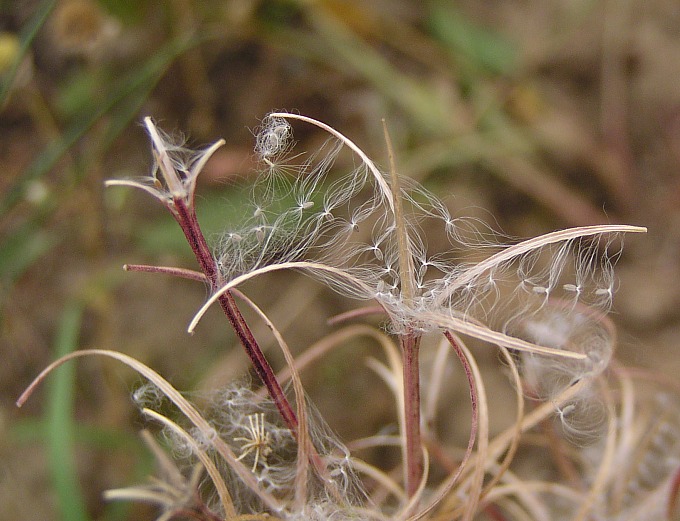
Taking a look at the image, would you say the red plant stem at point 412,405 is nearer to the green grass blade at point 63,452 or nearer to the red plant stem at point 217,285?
the red plant stem at point 217,285

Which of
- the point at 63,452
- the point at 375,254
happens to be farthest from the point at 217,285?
the point at 63,452

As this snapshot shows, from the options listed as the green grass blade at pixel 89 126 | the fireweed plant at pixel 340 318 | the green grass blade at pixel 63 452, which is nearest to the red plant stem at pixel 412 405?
the fireweed plant at pixel 340 318

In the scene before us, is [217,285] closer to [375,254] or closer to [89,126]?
[375,254]

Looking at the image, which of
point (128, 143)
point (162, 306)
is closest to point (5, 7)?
point (128, 143)

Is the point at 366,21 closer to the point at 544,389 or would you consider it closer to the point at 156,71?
the point at 156,71

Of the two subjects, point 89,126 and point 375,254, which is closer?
point 375,254

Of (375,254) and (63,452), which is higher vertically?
(375,254)

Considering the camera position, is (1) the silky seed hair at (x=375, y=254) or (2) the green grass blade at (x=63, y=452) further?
(2) the green grass blade at (x=63, y=452)
